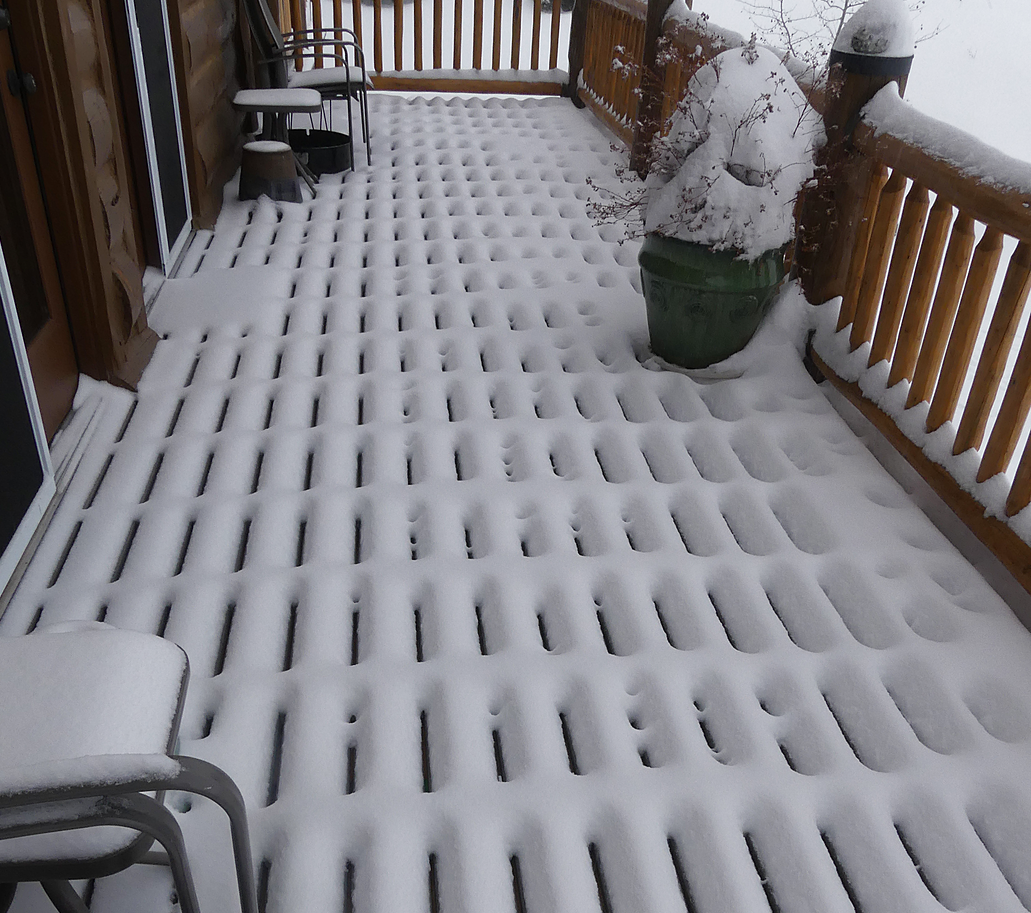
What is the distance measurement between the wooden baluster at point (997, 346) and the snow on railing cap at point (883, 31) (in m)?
0.83

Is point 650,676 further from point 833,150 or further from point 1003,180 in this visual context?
point 833,150

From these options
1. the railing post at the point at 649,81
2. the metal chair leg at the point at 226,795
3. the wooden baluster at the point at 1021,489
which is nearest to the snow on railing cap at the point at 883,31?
the wooden baluster at the point at 1021,489

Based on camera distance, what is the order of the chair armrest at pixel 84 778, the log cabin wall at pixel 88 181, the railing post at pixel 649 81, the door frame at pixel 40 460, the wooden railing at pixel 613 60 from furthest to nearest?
the wooden railing at pixel 613 60 < the railing post at pixel 649 81 < the log cabin wall at pixel 88 181 < the door frame at pixel 40 460 < the chair armrest at pixel 84 778

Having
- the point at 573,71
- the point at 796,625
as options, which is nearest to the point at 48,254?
the point at 796,625

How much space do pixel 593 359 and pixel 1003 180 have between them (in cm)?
132

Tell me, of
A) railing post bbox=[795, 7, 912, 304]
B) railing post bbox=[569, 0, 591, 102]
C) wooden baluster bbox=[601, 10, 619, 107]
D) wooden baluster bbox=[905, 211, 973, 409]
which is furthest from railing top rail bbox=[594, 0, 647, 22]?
wooden baluster bbox=[905, 211, 973, 409]

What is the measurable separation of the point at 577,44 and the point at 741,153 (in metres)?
4.08

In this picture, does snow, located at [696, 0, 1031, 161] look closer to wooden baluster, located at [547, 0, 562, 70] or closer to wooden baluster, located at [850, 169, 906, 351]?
wooden baluster, located at [547, 0, 562, 70]

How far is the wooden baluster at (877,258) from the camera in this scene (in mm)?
2531

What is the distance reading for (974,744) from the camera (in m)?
1.70

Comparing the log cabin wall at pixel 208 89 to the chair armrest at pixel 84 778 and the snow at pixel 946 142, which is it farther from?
the chair armrest at pixel 84 778

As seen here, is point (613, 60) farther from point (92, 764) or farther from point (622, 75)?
point (92, 764)

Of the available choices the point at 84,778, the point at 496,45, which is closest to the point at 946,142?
the point at 84,778

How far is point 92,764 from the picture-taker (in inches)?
37.1
